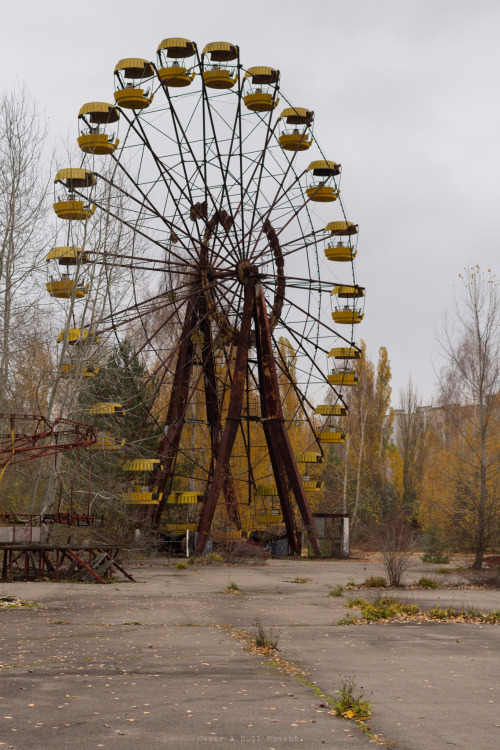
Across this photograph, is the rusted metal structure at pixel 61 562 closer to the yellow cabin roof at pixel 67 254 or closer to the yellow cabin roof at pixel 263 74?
the yellow cabin roof at pixel 67 254

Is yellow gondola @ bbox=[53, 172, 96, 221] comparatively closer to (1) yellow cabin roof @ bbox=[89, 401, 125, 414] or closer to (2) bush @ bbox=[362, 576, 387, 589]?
(1) yellow cabin roof @ bbox=[89, 401, 125, 414]

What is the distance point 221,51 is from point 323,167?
21.9 feet

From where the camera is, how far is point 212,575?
26156 millimetres

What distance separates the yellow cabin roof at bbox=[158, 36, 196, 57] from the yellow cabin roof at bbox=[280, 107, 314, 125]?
17.1ft

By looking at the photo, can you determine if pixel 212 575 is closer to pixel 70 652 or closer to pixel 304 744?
pixel 70 652

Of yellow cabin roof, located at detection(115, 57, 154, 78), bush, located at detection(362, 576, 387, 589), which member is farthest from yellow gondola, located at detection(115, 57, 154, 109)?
bush, located at detection(362, 576, 387, 589)

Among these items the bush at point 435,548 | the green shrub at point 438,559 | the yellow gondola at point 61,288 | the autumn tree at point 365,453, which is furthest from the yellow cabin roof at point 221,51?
the autumn tree at point 365,453

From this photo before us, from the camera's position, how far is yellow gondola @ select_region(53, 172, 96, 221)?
31.2 metres

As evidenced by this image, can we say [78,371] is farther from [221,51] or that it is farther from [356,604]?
[356,604]

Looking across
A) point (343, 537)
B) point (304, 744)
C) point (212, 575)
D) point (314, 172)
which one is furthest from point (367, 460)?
point (304, 744)

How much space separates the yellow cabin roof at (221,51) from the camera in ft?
107

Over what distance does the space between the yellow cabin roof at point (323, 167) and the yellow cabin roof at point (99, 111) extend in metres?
8.55

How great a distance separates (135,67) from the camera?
31.7m

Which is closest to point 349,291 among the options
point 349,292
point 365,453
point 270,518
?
point 349,292
